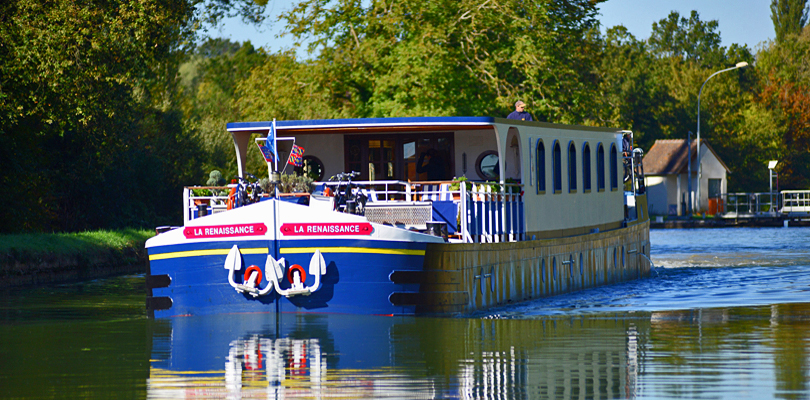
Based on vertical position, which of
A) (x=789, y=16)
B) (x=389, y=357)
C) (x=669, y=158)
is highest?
(x=789, y=16)

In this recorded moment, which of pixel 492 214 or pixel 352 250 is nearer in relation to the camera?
pixel 352 250

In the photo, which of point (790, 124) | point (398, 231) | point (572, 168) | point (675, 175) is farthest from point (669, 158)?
point (398, 231)

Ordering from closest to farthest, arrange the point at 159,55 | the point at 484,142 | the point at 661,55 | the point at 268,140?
the point at 268,140
the point at 484,142
the point at 159,55
the point at 661,55

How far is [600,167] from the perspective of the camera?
2391cm

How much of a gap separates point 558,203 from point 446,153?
2264 millimetres

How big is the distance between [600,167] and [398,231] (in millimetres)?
9732

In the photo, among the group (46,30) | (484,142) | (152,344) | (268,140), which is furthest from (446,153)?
(46,30)

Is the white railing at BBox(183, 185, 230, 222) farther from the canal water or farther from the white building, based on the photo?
the white building

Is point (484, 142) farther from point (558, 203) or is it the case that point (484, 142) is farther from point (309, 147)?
point (309, 147)

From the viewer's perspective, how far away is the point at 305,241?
1528cm

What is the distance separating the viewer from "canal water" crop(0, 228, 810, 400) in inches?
408

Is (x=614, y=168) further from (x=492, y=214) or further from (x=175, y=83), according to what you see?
(x=175, y=83)

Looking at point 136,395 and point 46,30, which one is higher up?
point 46,30

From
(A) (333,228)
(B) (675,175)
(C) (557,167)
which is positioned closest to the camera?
(A) (333,228)
